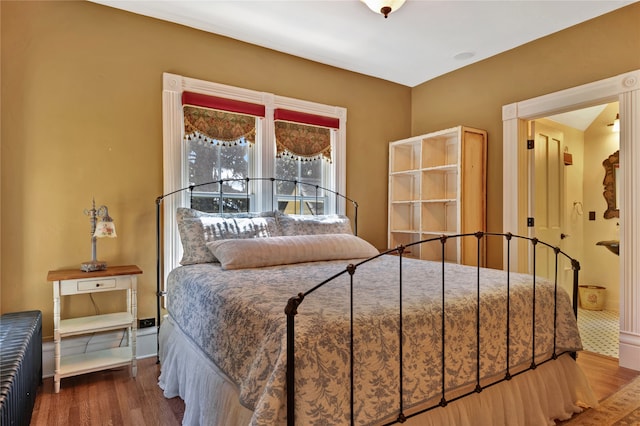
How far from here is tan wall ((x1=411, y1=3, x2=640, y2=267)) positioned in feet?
9.10

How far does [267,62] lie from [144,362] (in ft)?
9.09

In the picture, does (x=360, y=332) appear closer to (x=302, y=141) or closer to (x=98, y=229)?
(x=98, y=229)

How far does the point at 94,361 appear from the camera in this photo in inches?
94.4

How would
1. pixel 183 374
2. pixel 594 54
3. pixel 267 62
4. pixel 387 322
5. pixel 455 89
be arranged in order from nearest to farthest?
pixel 387 322 → pixel 183 374 → pixel 594 54 → pixel 267 62 → pixel 455 89

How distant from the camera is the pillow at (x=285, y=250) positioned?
236 centimetres

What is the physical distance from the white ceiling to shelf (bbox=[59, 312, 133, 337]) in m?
2.28

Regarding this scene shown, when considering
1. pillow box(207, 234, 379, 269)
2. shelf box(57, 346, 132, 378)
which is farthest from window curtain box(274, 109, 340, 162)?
shelf box(57, 346, 132, 378)

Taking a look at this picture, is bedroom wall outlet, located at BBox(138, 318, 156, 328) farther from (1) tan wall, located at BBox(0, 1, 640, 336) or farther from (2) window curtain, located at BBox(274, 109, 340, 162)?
(2) window curtain, located at BBox(274, 109, 340, 162)

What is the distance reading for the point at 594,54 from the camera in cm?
289

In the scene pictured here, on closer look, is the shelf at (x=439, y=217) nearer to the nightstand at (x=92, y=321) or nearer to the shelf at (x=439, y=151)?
the shelf at (x=439, y=151)

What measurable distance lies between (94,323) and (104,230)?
2.01ft

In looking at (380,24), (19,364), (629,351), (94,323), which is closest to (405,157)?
(380,24)

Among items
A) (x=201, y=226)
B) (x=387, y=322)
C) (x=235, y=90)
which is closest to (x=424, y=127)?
(x=235, y=90)

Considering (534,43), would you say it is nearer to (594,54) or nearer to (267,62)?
(594,54)
